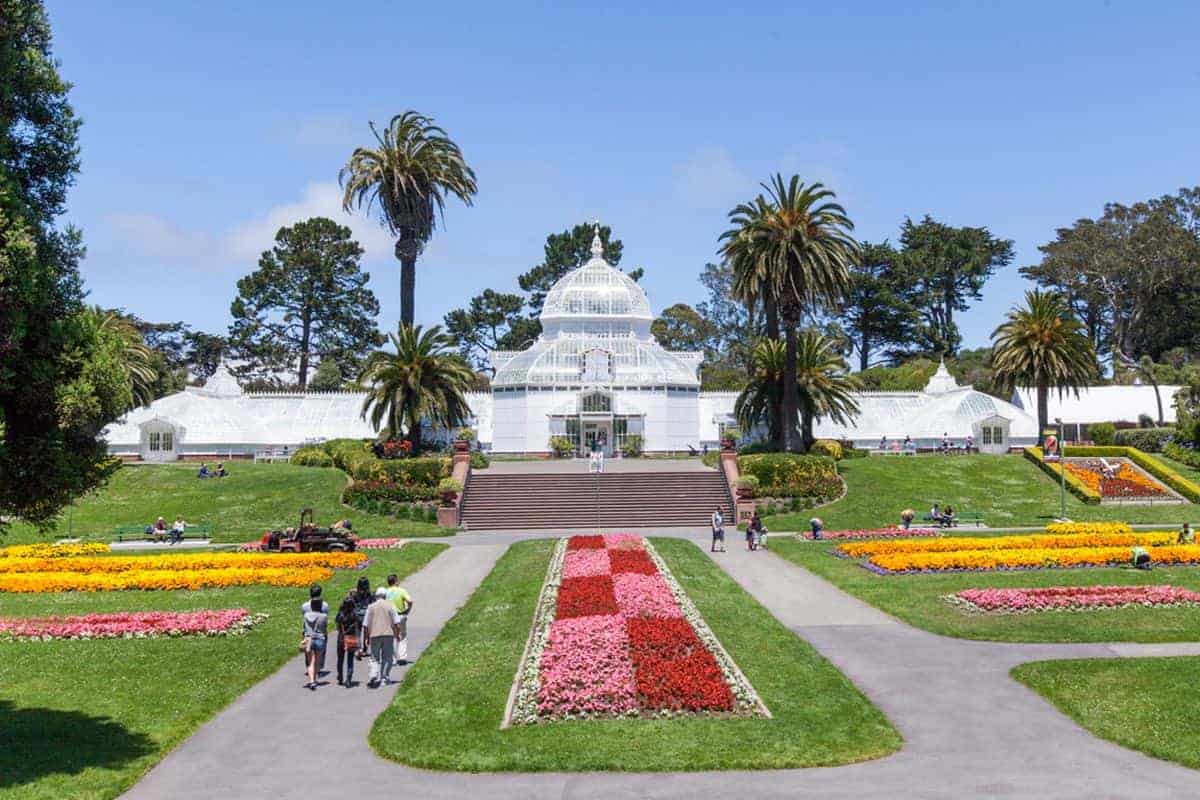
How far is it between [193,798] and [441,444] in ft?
179

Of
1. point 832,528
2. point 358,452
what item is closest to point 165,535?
point 358,452

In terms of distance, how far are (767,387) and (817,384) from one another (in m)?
2.72

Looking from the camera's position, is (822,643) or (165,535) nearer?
(822,643)

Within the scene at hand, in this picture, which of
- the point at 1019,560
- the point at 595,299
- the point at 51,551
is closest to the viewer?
the point at 1019,560

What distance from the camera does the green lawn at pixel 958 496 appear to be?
43.6m

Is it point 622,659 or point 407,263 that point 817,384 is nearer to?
point 407,263

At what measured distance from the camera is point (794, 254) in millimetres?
50062

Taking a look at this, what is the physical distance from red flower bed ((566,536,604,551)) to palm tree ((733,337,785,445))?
21470 mm

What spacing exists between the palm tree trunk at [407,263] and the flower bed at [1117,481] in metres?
38.0

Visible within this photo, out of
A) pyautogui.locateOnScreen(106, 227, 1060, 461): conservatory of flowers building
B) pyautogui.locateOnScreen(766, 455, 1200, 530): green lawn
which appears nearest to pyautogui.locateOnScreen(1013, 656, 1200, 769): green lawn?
pyautogui.locateOnScreen(766, 455, 1200, 530): green lawn

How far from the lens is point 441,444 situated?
2613 inches

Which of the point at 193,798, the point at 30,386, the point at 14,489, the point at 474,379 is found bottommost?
the point at 193,798

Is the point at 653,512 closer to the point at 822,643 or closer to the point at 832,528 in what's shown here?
the point at 832,528

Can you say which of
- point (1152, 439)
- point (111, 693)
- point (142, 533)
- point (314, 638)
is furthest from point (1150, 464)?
point (111, 693)
